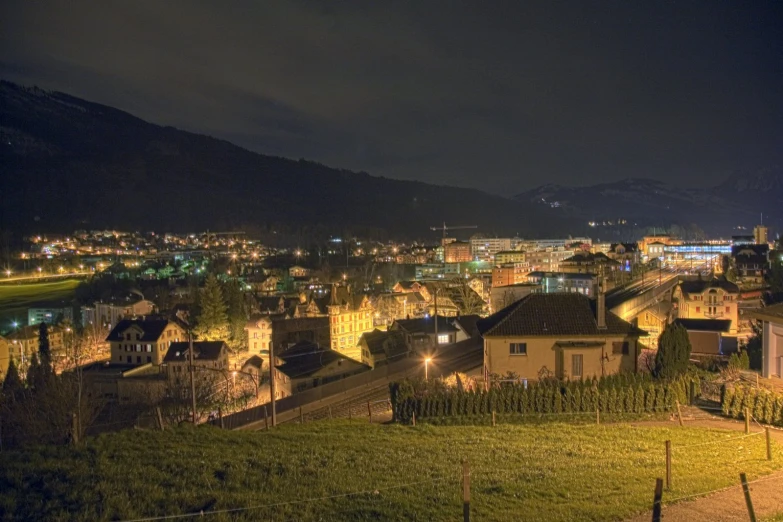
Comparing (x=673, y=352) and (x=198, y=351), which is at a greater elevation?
(x=673, y=352)

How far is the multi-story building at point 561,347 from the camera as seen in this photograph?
16.6 metres

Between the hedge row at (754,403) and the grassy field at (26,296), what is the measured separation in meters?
66.1

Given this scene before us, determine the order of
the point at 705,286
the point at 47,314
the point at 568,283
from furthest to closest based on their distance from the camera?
the point at 568,283 → the point at 47,314 → the point at 705,286

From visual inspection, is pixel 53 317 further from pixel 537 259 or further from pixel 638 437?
pixel 537 259

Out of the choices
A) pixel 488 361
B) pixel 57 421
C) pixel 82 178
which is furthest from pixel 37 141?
pixel 488 361

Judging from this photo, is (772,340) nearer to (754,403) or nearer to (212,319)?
(754,403)

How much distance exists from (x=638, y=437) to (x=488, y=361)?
7.01 metres

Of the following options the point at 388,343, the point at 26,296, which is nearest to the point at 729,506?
the point at 388,343

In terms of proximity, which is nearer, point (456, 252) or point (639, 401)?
point (639, 401)

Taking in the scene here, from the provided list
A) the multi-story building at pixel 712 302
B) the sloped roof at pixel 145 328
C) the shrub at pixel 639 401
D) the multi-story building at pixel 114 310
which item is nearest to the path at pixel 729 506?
the shrub at pixel 639 401

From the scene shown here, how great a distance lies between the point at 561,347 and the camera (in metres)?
16.6

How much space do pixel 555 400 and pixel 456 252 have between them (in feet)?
353

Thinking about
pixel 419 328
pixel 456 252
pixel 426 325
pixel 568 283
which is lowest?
pixel 419 328

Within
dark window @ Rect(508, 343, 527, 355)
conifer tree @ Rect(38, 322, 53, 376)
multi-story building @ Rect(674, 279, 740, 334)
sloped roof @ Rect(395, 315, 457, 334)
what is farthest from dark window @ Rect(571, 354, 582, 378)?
conifer tree @ Rect(38, 322, 53, 376)
